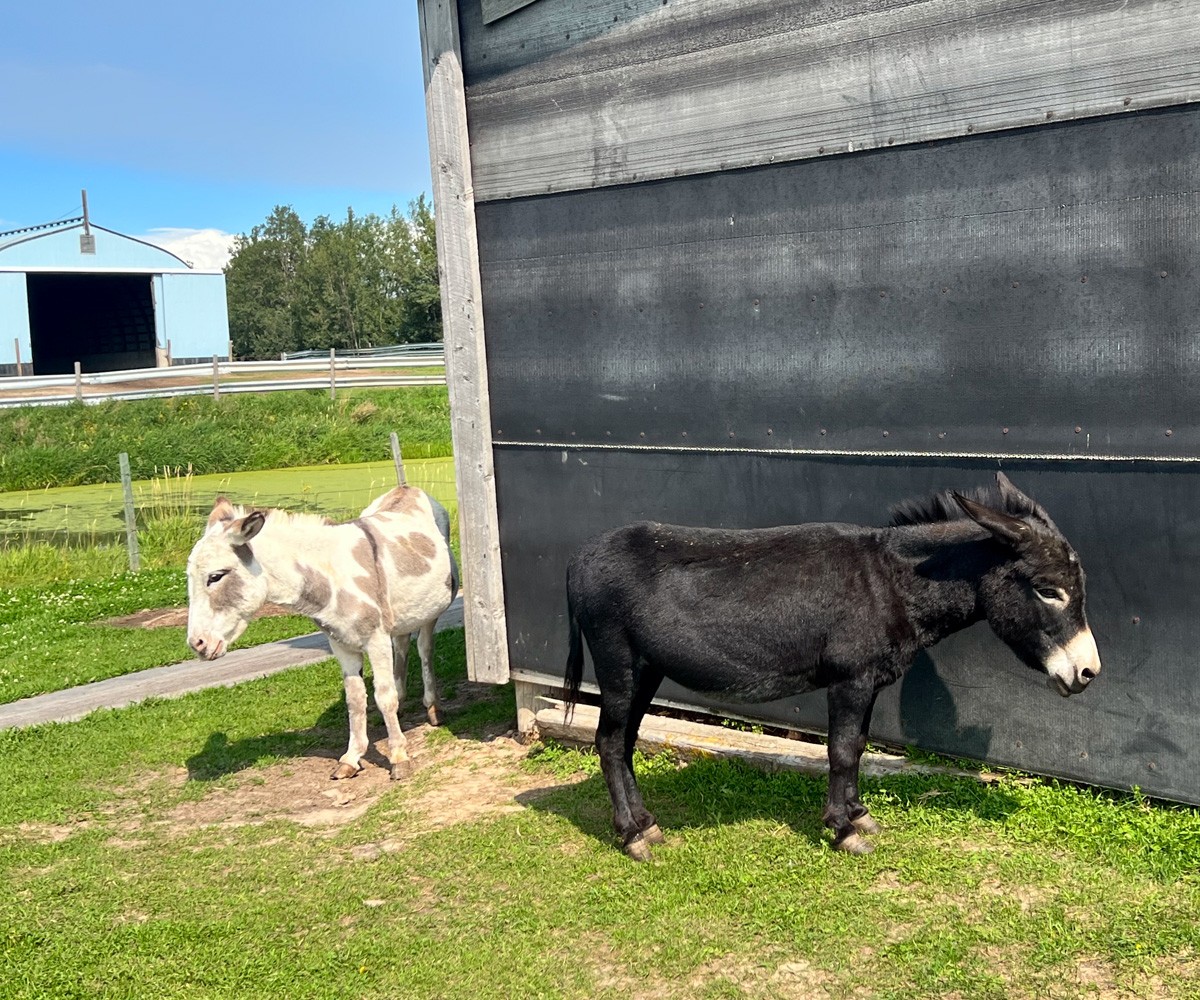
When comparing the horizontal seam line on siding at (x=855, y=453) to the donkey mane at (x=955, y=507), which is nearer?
the donkey mane at (x=955, y=507)

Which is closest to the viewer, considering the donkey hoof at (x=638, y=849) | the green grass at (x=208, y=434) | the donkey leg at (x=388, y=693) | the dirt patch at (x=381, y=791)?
the donkey hoof at (x=638, y=849)

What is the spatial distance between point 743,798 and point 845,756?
3.13 feet

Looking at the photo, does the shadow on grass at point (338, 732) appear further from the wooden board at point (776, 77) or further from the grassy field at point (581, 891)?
the wooden board at point (776, 77)

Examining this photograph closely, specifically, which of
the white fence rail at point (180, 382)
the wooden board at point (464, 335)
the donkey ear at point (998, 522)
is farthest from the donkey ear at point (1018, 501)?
the white fence rail at point (180, 382)

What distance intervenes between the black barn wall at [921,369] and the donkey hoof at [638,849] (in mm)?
1408

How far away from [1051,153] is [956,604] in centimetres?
210

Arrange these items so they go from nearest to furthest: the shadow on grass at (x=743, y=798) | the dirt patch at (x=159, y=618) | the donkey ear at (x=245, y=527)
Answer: the shadow on grass at (x=743, y=798)
the donkey ear at (x=245, y=527)
the dirt patch at (x=159, y=618)

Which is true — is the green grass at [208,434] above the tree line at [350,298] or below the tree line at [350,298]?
below

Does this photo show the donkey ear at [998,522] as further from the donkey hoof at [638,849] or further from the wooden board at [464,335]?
the wooden board at [464,335]

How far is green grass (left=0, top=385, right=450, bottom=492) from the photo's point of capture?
2558 cm

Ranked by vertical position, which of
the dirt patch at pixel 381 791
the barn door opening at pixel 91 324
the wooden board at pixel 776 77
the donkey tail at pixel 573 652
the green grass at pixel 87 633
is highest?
the barn door opening at pixel 91 324

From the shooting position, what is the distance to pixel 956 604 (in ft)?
17.0

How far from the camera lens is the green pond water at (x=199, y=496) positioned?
Result: 19.2 meters

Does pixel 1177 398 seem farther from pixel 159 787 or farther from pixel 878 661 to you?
pixel 159 787
